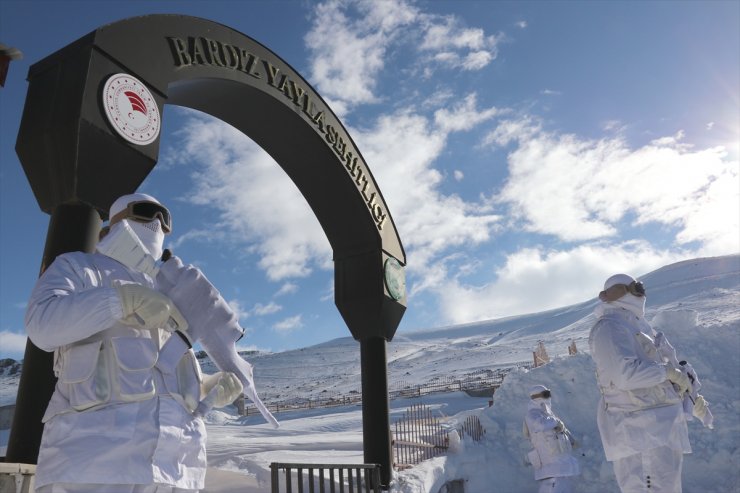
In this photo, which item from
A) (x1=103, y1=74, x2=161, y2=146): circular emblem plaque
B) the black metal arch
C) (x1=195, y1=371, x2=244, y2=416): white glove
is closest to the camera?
(x1=195, y1=371, x2=244, y2=416): white glove

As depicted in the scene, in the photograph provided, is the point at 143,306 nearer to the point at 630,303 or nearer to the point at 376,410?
the point at 630,303

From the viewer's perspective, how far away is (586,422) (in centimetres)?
1394

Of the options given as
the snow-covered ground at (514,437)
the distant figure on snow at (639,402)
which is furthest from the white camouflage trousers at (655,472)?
the snow-covered ground at (514,437)

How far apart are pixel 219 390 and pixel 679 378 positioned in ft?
11.7

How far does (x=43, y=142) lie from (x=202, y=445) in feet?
7.61

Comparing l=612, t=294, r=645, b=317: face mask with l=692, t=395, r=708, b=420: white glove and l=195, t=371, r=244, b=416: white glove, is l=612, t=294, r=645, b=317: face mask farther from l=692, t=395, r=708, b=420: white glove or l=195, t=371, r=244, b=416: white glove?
l=195, t=371, r=244, b=416: white glove

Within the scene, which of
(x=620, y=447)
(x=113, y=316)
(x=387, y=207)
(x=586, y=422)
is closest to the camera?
(x=113, y=316)

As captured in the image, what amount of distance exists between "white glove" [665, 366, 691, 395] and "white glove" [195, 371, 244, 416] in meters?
3.35

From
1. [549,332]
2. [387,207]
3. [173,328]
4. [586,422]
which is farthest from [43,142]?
[549,332]

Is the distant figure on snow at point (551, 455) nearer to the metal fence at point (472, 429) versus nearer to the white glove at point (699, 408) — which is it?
the metal fence at point (472, 429)

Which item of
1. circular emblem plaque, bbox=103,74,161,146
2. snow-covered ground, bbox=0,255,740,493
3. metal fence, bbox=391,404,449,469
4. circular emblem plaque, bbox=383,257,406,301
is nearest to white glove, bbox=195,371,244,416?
circular emblem plaque, bbox=103,74,161,146

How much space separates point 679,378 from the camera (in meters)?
4.35

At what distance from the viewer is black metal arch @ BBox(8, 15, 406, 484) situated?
11.6 ft

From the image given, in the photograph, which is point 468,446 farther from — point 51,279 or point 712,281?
point 712,281
